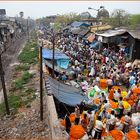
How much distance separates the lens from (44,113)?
14.5 metres

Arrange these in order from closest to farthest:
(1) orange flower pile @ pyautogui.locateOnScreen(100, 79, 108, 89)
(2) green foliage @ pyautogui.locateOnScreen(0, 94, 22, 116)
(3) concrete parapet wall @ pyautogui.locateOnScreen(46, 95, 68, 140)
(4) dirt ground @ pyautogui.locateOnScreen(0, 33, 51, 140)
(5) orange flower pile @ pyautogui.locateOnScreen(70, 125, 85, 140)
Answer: (3) concrete parapet wall @ pyautogui.locateOnScreen(46, 95, 68, 140), (5) orange flower pile @ pyautogui.locateOnScreen(70, 125, 85, 140), (4) dirt ground @ pyautogui.locateOnScreen(0, 33, 51, 140), (2) green foliage @ pyautogui.locateOnScreen(0, 94, 22, 116), (1) orange flower pile @ pyautogui.locateOnScreen(100, 79, 108, 89)

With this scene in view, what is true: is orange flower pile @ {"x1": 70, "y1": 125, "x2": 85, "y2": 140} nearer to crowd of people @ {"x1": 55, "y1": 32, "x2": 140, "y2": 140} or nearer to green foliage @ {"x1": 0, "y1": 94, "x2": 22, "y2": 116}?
crowd of people @ {"x1": 55, "y1": 32, "x2": 140, "y2": 140}

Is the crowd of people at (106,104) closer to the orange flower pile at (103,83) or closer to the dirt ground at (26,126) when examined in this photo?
the orange flower pile at (103,83)

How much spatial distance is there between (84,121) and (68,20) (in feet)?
230

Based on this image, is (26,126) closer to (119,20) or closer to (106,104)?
(106,104)

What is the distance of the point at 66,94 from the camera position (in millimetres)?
16062

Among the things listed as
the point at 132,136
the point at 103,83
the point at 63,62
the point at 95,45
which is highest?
the point at 95,45

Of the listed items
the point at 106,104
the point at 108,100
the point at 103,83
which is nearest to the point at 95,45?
the point at 103,83

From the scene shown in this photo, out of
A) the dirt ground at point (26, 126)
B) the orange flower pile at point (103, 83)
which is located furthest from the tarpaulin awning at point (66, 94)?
the orange flower pile at point (103, 83)

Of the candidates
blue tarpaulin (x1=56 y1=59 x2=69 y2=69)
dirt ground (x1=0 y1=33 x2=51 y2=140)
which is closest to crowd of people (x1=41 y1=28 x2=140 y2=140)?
blue tarpaulin (x1=56 y1=59 x2=69 y2=69)

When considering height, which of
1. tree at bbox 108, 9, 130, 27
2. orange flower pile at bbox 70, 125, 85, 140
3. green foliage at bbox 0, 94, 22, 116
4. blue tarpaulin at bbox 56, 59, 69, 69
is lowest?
green foliage at bbox 0, 94, 22, 116

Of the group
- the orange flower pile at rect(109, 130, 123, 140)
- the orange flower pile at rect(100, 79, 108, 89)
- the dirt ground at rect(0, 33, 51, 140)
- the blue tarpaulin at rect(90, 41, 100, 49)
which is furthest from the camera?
the blue tarpaulin at rect(90, 41, 100, 49)

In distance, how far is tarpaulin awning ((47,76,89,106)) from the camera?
50.5 feet

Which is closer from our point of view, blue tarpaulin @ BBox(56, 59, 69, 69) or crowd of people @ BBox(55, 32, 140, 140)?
crowd of people @ BBox(55, 32, 140, 140)
